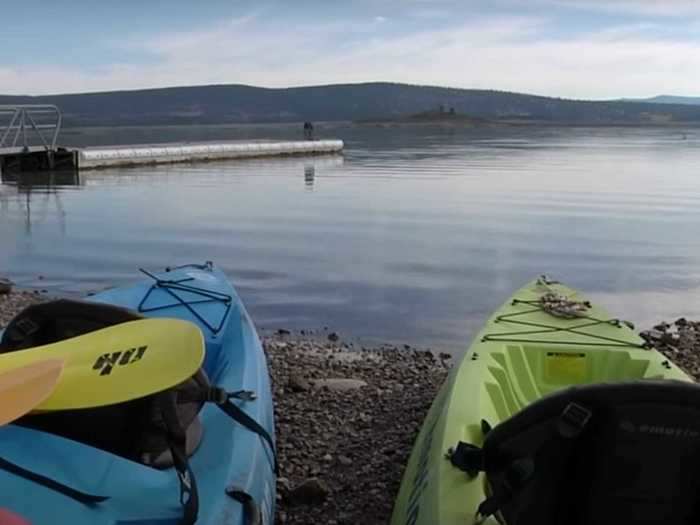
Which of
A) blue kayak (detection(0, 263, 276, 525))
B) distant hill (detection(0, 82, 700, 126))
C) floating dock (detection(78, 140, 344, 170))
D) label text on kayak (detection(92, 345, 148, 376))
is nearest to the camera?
blue kayak (detection(0, 263, 276, 525))

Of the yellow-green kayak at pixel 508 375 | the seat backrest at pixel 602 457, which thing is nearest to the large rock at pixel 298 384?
the yellow-green kayak at pixel 508 375

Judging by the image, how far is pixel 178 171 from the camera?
26.0m

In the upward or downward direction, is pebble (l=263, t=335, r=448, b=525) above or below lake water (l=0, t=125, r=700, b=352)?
below

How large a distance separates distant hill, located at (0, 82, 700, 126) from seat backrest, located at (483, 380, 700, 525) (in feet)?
409

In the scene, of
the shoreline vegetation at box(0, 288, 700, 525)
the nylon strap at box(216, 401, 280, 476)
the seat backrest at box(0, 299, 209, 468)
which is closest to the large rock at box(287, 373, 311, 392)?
the shoreline vegetation at box(0, 288, 700, 525)

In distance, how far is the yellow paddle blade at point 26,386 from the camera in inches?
115

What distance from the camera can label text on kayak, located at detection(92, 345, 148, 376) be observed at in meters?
3.25

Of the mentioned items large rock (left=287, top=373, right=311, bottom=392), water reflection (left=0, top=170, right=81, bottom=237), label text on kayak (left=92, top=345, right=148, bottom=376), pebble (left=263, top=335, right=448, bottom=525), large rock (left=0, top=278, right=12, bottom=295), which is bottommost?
pebble (left=263, top=335, right=448, bottom=525)

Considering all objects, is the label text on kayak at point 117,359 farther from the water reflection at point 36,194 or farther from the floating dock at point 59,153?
the floating dock at point 59,153

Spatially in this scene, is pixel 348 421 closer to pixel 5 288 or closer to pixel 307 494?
pixel 307 494

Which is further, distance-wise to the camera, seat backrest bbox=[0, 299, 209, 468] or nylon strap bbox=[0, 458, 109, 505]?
seat backrest bbox=[0, 299, 209, 468]

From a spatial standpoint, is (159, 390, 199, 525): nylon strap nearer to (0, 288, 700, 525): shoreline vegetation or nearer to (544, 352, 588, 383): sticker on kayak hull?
(0, 288, 700, 525): shoreline vegetation

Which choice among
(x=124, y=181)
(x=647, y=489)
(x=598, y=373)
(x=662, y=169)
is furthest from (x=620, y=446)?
(x=662, y=169)

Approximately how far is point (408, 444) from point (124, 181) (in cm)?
1893
